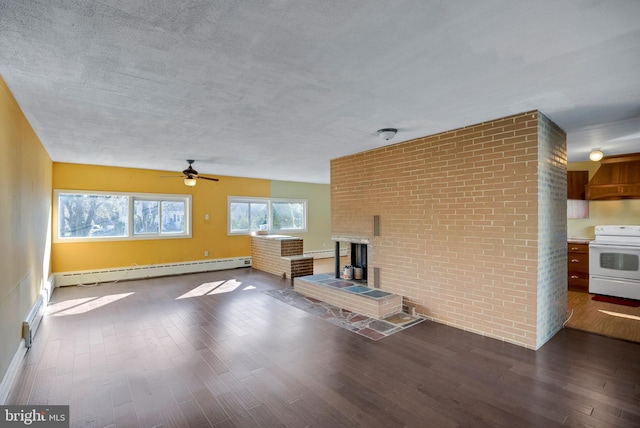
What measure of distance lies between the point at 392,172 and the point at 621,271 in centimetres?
429

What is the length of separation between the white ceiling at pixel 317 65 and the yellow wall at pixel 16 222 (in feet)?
0.80

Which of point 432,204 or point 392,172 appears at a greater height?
point 392,172

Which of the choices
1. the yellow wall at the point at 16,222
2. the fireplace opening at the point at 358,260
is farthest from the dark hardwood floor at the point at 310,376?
the fireplace opening at the point at 358,260

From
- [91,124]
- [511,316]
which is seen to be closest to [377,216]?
[511,316]

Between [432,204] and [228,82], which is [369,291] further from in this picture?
[228,82]

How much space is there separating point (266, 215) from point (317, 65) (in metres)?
7.25

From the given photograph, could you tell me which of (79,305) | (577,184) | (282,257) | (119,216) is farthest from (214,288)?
(577,184)

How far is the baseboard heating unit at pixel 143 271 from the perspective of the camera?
6.20 meters

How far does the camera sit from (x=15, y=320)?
2.95 m

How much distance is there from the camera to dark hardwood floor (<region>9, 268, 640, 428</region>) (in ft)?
7.06

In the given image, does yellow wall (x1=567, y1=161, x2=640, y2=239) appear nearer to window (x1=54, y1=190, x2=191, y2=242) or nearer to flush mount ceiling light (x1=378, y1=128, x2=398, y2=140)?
flush mount ceiling light (x1=378, y1=128, x2=398, y2=140)

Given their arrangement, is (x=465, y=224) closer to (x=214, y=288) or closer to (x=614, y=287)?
(x=614, y=287)

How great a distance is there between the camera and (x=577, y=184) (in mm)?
5953

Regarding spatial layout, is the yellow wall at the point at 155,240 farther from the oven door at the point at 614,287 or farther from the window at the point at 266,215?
the oven door at the point at 614,287
